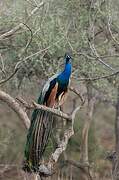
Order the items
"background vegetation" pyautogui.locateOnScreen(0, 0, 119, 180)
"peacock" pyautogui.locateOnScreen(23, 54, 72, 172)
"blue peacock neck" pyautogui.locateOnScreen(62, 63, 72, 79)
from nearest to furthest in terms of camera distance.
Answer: "peacock" pyautogui.locateOnScreen(23, 54, 72, 172), "blue peacock neck" pyautogui.locateOnScreen(62, 63, 72, 79), "background vegetation" pyautogui.locateOnScreen(0, 0, 119, 180)

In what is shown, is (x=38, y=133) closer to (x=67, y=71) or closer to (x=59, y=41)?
(x=67, y=71)

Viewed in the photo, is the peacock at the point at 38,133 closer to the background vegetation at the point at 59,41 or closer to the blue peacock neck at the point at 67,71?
the blue peacock neck at the point at 67,71

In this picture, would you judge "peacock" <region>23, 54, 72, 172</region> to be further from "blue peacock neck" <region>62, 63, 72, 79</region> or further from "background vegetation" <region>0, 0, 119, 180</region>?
"background vegetation" <region>0, 0, 119, 180</region>

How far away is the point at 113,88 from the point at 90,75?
102cm

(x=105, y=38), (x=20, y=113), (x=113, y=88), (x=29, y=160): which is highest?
(x=105, y=38)

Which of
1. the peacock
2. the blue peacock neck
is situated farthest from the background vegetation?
the peacock

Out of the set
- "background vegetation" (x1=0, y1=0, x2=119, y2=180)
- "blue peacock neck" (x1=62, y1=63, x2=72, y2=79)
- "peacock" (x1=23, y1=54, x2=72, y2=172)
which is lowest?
"peacock" (x1=23, y1=54, x2=72, y2=172)

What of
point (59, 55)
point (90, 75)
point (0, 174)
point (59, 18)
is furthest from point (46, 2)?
point (0, 174)

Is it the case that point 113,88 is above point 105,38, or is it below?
below

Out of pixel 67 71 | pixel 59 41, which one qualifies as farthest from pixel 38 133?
pixel 59 41

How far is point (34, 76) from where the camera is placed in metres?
9.17

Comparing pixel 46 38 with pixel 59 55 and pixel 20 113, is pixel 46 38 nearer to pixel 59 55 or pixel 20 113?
pixel 59 55

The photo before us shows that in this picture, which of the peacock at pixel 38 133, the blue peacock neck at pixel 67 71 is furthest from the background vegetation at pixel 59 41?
the peacock at pixel 38 133

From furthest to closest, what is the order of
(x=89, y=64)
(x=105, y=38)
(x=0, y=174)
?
(x=0, y=174) → (x=105, y=38) → (x=89, y=64)
